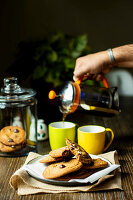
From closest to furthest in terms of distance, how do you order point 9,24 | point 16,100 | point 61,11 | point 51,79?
point 16,100, point 51,79, point 9,24, point 61,11

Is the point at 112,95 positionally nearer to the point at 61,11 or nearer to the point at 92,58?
the point at 92,58

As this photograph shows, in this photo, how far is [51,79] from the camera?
228cm

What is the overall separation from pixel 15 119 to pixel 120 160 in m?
0.48

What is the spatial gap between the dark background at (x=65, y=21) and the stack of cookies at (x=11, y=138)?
1481 millimetres

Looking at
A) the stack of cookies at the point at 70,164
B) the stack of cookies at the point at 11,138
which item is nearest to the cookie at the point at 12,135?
the stack of cookies at the point at 11,138

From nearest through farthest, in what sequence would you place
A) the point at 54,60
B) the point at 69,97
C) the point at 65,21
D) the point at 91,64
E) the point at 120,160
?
the point at 120,160
the point at 69,97
the point at 91,64
the point at 54,60
the point at 65,21

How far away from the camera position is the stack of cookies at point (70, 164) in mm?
877

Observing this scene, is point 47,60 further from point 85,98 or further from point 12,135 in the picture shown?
point 12,135

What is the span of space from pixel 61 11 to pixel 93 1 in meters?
0.35

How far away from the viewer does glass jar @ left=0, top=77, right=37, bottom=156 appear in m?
1.18

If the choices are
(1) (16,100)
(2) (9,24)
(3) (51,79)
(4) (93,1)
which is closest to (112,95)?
(1) (16,100)

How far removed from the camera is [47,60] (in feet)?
7.63

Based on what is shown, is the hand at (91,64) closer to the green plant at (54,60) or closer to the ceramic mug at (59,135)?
the ceramic mug at (59,135)

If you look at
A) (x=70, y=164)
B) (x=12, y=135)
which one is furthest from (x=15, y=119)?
(x=70, y=164)
